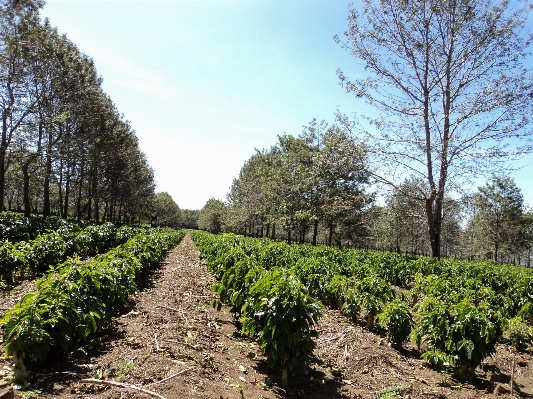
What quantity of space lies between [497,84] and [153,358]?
20.1 metres

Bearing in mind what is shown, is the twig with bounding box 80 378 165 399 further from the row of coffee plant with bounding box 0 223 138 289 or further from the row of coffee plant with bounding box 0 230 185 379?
the row of coffee plant with bounding box 0 223 138 289

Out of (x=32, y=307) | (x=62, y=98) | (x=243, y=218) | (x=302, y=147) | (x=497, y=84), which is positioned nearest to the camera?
(x=32, y=307)

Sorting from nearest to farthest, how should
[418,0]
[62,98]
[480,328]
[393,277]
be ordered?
[480,328] → [393,277] → [418,0] → [62,98]

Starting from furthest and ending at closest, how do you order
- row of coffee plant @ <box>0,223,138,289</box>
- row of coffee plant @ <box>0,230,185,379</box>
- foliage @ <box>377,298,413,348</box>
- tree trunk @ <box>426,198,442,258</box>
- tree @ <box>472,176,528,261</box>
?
tree @ <box>472,176,528,261</box> < tree trunk @ <box>426,198,442,258</box> < row of coffee plant @ <box>0,223,138,289</box> < foliage @ <box>377,298,413,348</box> < row of coffee plant @ <box>0,230,185,379</box>

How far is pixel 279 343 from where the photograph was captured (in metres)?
4.39

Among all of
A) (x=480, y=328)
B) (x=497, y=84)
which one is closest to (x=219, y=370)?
(x=480, y=328)

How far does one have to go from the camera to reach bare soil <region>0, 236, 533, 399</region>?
3941mm

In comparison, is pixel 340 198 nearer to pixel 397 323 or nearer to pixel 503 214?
pixel 397 323

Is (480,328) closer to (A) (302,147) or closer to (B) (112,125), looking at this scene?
(A) (302,147)

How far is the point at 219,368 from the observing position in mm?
4797

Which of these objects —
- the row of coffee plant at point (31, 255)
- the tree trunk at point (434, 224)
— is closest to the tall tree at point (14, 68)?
the row of coffee plant at point (31, 255)

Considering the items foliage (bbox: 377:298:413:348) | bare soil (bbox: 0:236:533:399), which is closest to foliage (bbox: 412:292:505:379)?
bare soil (bbox: 0:236:533:399)

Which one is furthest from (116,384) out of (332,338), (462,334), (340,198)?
(340,198)

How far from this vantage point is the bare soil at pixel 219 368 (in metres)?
3.94
